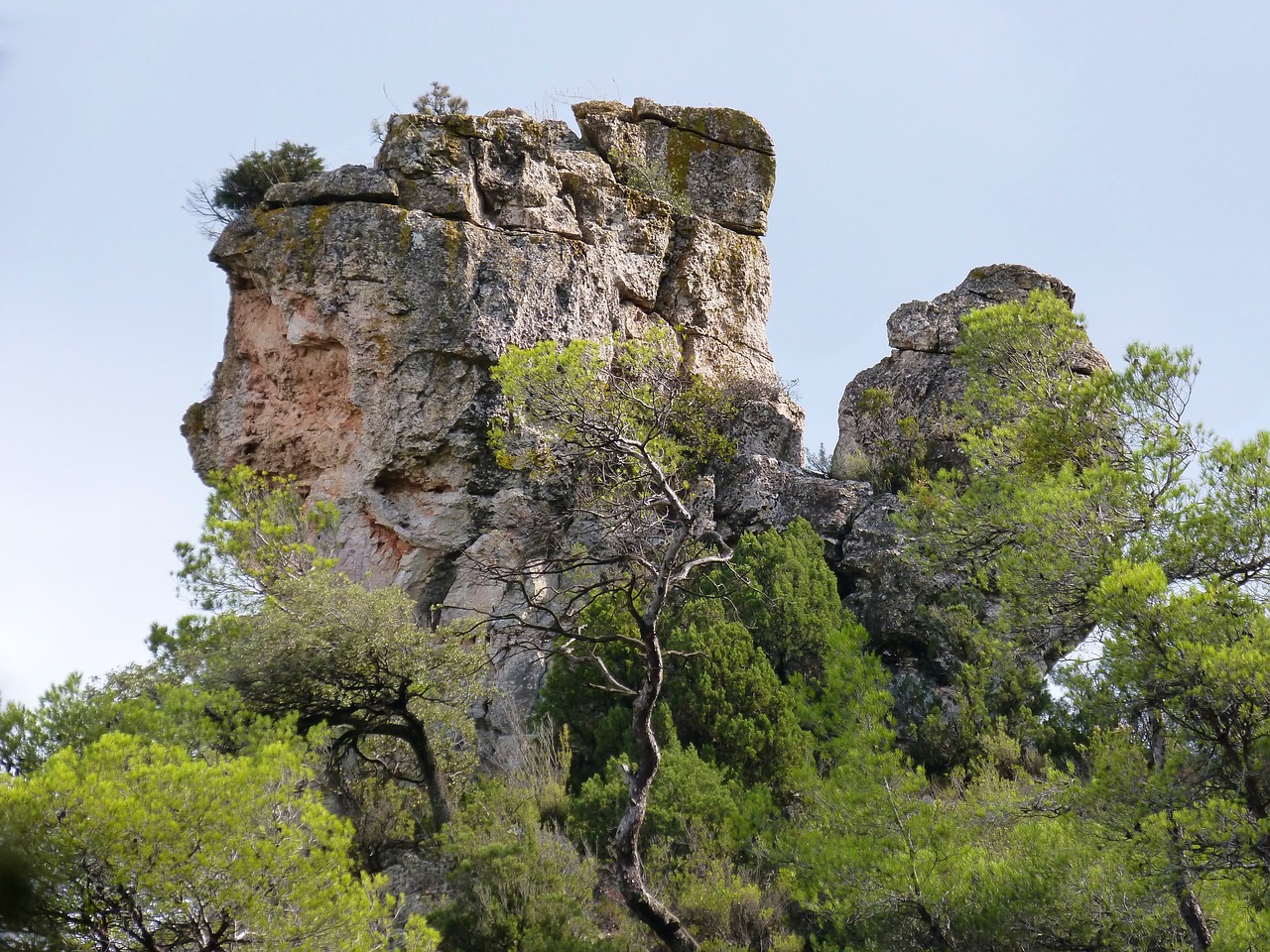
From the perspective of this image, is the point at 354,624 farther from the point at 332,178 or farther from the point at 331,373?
the point at 332,178

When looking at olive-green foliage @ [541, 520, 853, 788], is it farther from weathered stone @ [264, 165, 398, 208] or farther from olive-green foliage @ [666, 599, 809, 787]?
weathered stone @ [264, 165, 398, 208]

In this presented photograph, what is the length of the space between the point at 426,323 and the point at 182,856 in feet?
38.6

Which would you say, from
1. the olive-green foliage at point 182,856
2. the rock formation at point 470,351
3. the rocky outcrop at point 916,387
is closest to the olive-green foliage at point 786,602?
the rock formation at point 470,351

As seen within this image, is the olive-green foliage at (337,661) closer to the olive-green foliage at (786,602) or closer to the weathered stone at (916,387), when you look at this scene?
the olive-green foliage at (786,602)

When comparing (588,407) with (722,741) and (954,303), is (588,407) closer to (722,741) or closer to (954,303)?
(722,741)

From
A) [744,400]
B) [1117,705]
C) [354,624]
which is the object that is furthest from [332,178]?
[1117,705]

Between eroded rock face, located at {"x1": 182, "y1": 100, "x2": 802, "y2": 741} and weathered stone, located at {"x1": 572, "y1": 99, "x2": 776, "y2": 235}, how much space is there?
1.97 m

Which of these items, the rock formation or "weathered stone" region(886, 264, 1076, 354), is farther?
"weathered stone" region(886, 264, 1076, 354)

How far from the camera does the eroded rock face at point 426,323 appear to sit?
17719mm

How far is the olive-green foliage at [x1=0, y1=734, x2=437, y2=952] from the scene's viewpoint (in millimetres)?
6930

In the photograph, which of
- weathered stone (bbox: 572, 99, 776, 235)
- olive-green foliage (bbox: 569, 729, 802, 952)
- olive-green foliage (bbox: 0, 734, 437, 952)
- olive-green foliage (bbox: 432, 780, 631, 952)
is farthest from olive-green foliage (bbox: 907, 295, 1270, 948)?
weathered stone (bbox: 572, 99, 776, 235)

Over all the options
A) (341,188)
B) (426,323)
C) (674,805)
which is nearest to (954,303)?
(426,323)

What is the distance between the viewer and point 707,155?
23516 mm

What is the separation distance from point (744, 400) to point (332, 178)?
8095 millimetres
